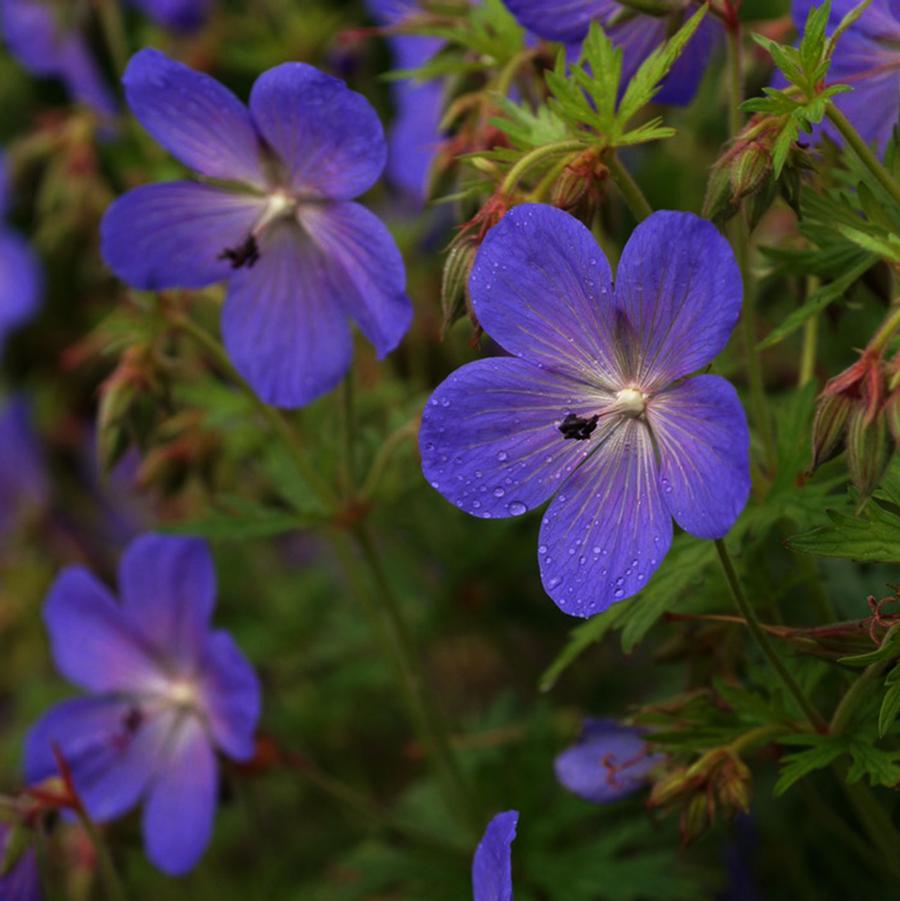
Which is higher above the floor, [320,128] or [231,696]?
[320,128]

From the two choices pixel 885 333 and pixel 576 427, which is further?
pixel 576 427

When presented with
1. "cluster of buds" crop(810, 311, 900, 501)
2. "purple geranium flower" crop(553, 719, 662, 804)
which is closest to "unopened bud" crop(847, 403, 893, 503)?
"cluster of buds" crop(810, 311, 900, 501)

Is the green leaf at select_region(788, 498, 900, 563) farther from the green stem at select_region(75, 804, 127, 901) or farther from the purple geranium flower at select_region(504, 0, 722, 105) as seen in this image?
the green stem at select_region(75, 804, 127, 901)

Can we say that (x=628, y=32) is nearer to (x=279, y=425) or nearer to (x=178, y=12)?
(x=279, y=425)

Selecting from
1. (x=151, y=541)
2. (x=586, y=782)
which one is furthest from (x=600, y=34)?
(x=151, y=541)

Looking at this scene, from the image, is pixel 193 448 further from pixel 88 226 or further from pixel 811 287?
pixel 811 287

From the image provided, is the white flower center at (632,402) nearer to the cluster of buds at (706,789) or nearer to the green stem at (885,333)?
the green stem at (885,333)

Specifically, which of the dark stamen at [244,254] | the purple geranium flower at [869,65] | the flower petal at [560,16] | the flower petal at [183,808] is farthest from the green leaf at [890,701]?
the flower petal at [183,808]

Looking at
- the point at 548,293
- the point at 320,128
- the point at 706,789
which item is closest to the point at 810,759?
the point at 706,789
